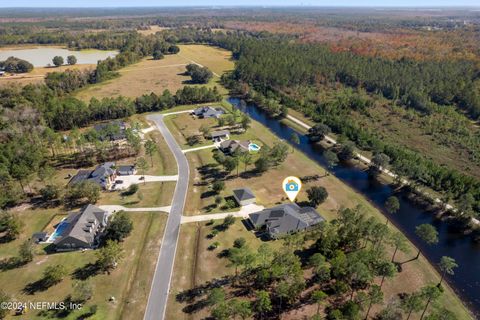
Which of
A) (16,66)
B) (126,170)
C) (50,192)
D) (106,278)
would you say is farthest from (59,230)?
(16,66)

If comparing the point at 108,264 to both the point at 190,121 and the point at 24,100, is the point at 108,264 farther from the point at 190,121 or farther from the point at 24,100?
the point at 24,100

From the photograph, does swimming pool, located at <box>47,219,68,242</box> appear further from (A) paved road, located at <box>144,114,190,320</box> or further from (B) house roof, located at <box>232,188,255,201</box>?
(B) house roof, located at <box>232,188,255,201</box>

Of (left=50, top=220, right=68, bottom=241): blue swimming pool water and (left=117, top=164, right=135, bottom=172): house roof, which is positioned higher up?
(left=117, top=164, right=135, bottom=172): house roof

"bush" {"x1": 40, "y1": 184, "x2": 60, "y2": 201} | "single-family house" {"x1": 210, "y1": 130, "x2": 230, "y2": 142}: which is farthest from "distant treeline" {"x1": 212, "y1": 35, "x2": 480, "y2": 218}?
"bush" {"x1": 40, "y1": 184, "x2": 60, "y2": 201}

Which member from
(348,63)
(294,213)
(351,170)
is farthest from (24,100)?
(348,63)

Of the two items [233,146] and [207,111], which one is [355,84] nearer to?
[207,111]

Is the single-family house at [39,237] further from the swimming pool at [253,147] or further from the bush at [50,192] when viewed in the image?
the swimming pool at [253,147]
